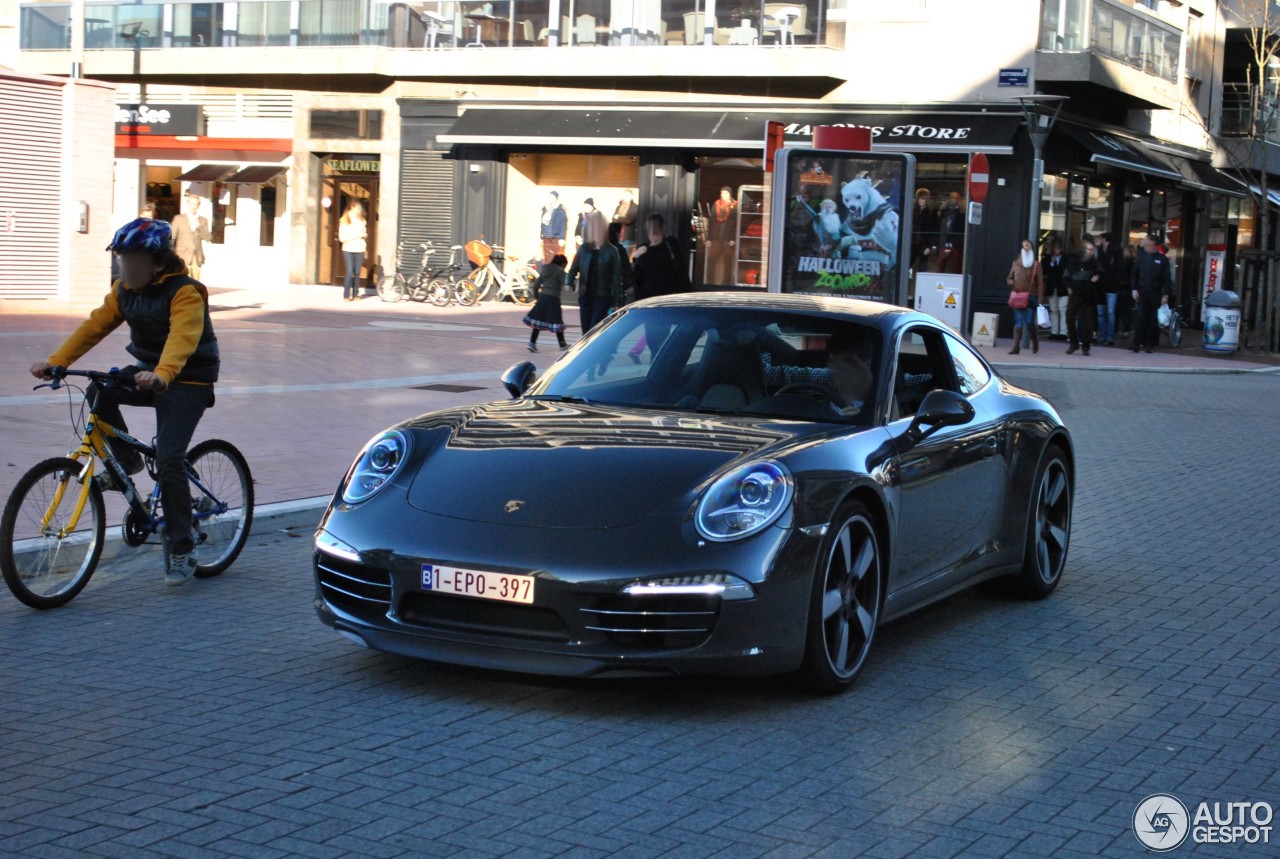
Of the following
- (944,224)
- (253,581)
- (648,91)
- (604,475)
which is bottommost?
(253,581)

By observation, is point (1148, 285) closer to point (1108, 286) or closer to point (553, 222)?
point (1108, 286)

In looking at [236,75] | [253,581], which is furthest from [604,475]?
[236,75]

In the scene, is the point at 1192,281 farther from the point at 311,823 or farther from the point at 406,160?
the point at 311,823

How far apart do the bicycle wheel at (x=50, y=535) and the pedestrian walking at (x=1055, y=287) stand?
82.5 ft

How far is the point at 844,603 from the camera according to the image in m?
5.77

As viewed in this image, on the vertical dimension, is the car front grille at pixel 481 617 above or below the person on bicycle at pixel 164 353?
below

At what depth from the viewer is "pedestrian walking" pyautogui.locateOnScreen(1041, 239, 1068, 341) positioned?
30.2 m

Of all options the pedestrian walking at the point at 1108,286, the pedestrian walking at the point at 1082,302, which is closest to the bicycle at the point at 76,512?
the pedestrian walking at the point at 1082,302

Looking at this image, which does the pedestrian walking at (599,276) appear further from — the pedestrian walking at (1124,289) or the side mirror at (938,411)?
the pedestrian walking at (1124,289)

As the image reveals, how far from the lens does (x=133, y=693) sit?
550 centimetres

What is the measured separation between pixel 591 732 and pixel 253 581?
2.91 m

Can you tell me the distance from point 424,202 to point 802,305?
3092 cm

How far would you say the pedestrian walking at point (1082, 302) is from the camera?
27.5 m

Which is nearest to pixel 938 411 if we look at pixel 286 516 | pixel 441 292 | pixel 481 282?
pixel 286 516
